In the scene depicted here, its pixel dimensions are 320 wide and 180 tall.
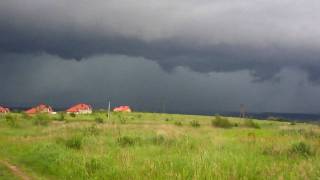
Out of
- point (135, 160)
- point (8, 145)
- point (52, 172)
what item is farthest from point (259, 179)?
point (8, 145)

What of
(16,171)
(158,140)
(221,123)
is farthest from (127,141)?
(221,123)

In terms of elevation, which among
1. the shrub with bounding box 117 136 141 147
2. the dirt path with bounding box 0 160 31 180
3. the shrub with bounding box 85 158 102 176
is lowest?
the dirt path with bounding box 0 160 31 180

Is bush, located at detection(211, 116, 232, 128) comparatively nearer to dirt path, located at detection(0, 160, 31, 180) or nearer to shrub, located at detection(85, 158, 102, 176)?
dirt path, located at detection(0, 160, 31, 180)

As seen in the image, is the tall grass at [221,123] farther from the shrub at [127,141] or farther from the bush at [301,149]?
the bush at [301,149]

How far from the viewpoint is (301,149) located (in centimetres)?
2373

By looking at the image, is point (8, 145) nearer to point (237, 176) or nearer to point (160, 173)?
point (160, 173)

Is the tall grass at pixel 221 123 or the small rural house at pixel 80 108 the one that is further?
the small rural house at pixel 80 108

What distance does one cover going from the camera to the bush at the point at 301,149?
2326 cm

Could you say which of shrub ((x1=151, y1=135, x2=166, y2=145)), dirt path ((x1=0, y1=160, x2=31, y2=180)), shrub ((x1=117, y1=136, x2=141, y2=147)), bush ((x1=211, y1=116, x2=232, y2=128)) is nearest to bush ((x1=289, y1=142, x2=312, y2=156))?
shrub ((x1=151, y1=135, x2=166, y2=145))

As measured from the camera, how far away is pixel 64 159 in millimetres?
23469

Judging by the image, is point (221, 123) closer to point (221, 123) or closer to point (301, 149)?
point (221, 123)

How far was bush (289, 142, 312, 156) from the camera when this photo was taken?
2326 cm

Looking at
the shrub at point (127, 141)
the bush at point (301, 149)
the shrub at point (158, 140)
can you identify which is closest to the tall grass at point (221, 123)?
the shrub at point (158, 140)

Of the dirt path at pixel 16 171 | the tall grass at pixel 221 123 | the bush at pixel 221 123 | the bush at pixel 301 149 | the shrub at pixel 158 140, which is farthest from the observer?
the bush at pixel 221 123
